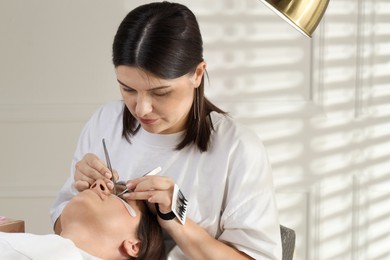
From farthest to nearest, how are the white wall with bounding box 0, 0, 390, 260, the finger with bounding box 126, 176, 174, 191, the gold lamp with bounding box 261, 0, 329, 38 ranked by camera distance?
the white wall with bounding box 0, 0, 390, 260 < the finger with bounding box 126, 176, 174, 191 < the gold lamp with bounding box 261, 0, 329, 38

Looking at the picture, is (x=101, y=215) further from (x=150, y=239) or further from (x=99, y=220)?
(x=150, y=239)

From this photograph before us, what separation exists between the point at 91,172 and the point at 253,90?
1526mm

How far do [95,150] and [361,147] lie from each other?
1580 millimetres

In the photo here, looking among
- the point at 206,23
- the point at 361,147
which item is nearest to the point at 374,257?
the point at 361,147

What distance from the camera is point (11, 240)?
158 cm

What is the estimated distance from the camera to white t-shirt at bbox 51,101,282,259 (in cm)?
181

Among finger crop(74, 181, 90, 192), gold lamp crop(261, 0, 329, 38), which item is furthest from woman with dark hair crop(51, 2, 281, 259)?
gold lamp crop(261, 0, 329, 38)

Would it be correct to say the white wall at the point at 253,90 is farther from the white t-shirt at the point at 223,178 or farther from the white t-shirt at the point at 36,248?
the white t-shirt at the point at 36,248

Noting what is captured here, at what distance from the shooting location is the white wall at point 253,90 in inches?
123

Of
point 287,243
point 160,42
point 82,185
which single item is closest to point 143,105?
point 160,42

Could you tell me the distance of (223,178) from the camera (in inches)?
72.8

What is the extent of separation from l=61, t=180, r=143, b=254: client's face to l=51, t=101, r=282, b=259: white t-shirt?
0.14 m

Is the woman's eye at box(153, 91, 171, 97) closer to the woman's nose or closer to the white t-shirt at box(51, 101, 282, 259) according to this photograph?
the woman's nose

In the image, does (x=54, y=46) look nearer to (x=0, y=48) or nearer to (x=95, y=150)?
(x=0, y=48)
